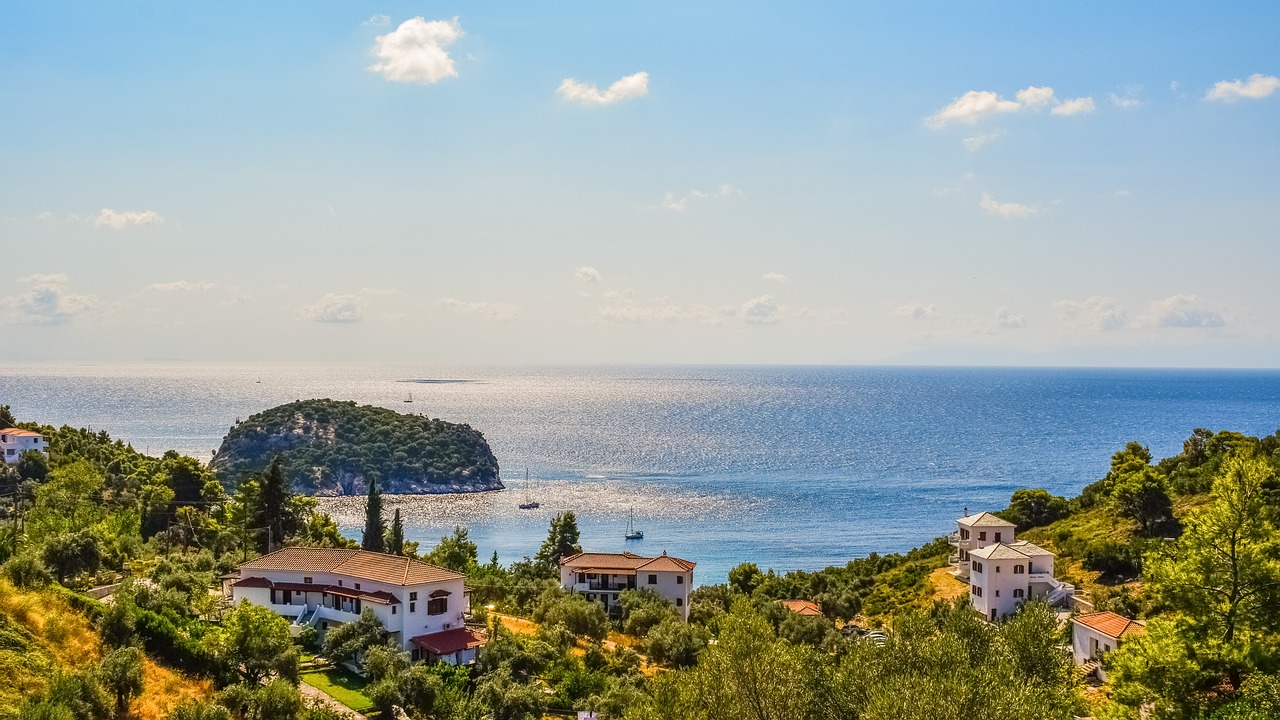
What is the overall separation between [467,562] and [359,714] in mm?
31384

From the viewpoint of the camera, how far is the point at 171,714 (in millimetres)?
28516

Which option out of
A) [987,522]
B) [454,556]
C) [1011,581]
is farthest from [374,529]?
[987,522]

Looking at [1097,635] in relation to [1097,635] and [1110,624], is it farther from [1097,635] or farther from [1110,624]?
[1110,624]

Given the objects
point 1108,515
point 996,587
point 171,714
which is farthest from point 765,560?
point 171,714

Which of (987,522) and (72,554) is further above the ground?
(987,522)

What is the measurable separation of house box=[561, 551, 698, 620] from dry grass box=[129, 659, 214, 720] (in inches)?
1208

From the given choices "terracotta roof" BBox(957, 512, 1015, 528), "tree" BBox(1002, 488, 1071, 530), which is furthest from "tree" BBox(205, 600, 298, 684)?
"tree" BBox(1002, 488, 1071, 530)

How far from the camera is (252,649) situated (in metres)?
35.4

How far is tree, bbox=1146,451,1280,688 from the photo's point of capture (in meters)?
26.4

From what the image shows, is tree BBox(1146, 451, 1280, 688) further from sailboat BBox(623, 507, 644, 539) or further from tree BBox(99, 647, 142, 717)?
sailboat BBox(623, 507, 644, 539)

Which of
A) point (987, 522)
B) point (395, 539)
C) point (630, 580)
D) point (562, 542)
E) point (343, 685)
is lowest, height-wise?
point (562, 542)

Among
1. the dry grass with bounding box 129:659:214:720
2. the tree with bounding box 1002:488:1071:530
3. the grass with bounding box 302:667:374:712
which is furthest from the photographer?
the tree with bounding box 1002:488:1071:530

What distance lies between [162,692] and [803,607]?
39.9 metres

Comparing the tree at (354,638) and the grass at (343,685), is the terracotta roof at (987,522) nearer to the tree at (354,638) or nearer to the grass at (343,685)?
the tree at (354,638)
